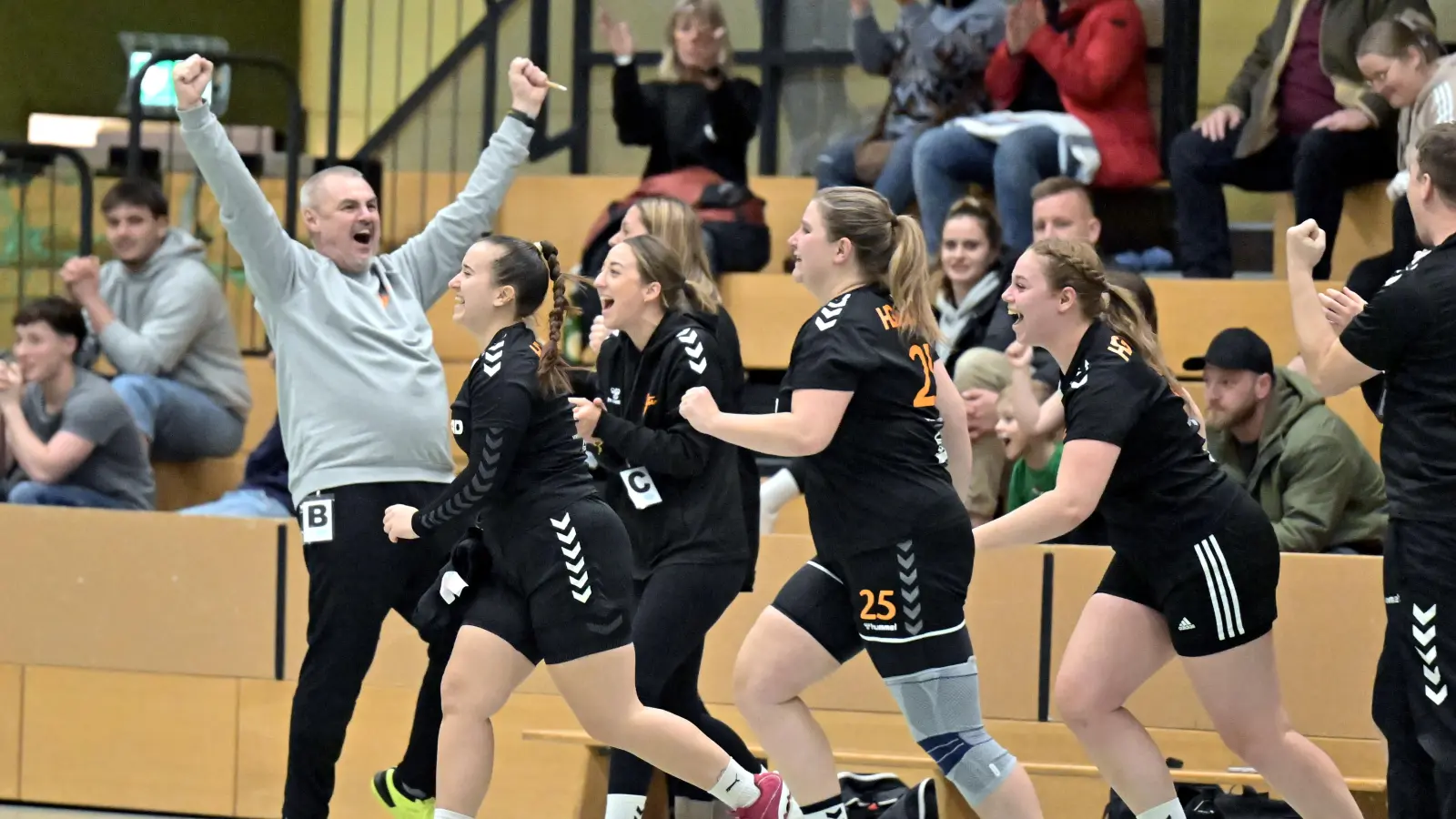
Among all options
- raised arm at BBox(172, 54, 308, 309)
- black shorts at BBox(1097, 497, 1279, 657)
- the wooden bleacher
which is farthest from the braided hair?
raised arm at BBox(172, 54, 308, 309)

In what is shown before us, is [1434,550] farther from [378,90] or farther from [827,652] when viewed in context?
[378,90]

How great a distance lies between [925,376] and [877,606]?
48cm

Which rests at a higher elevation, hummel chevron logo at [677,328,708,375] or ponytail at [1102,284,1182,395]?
ponytail at [1102,284,1182,395]

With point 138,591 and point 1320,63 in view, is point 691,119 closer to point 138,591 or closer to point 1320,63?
point 1320,63

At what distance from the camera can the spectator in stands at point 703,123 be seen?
22.3ft

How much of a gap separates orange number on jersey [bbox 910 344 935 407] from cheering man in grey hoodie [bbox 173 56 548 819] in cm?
122

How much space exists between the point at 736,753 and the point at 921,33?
3135 millimetres

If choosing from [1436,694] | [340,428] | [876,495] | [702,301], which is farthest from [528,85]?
[1436,694]

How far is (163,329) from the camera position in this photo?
6.04m

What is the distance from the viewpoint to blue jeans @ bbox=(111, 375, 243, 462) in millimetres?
6043

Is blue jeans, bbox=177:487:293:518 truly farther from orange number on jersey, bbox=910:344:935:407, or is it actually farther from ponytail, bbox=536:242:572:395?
orange number on jersey, bbox=910:344:935:407

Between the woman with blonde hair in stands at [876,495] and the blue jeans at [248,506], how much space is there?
2201mm

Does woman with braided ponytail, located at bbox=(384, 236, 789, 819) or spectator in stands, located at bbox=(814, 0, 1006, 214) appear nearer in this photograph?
woman with braided ponytail, located at bbox=(384, 236, 789, 819)

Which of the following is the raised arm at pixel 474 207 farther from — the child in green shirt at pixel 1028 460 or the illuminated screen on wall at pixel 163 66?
the illuminated screen on wall at pixel 163 66
